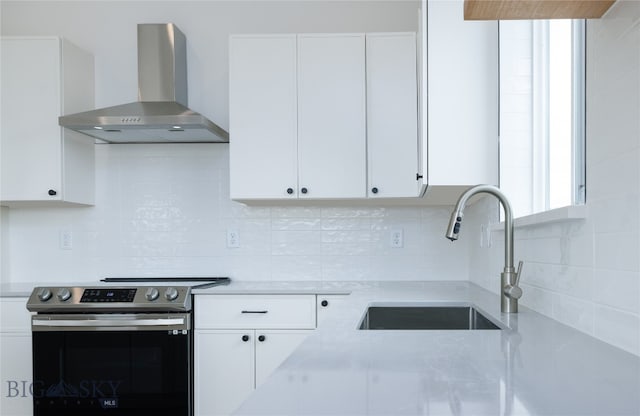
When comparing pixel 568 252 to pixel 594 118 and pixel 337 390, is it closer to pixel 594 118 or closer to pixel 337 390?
pixel 594 118

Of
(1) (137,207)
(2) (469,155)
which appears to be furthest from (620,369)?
(1) (137,207)

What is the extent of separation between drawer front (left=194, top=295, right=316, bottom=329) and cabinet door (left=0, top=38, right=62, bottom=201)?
3.55 ft

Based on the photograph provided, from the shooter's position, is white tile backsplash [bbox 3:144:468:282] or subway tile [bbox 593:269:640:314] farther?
white tile backsplash [bbox 3:144:468:282]

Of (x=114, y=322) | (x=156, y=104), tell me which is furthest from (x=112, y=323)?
(x=156, y=104)

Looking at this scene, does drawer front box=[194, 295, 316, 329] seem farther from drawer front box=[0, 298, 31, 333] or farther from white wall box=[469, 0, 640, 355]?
white wall box=[469, 0, 640, 355]

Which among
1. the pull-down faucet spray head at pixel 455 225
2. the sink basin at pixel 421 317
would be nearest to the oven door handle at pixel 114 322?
the sink basin at pixel 421 317

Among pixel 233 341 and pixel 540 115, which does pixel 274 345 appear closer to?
pixel 233 341

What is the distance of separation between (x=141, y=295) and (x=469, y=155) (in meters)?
1.69

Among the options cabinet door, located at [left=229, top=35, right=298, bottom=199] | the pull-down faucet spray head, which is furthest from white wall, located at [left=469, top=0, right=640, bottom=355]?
cabinet door, located at [left=229, top=35, right=298, bottom=199]

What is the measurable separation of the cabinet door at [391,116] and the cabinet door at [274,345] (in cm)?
83

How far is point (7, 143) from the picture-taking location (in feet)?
10.5

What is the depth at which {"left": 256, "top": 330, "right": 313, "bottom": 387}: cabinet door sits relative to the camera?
2.93 metres

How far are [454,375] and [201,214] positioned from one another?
273cm

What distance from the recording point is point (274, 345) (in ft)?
9.62
